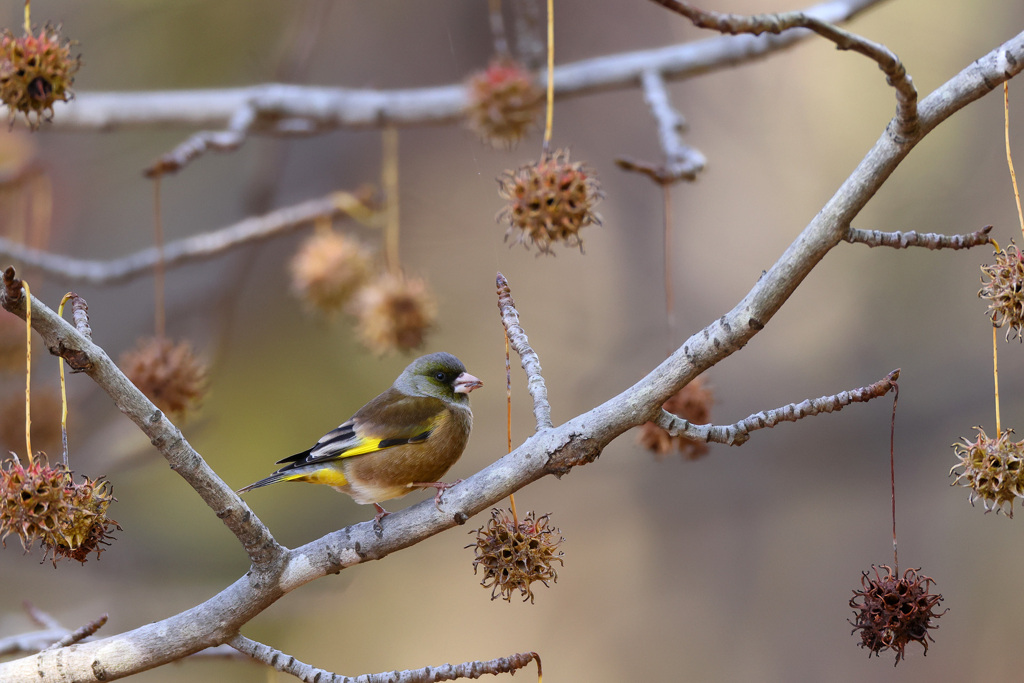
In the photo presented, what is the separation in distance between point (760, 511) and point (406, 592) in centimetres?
254

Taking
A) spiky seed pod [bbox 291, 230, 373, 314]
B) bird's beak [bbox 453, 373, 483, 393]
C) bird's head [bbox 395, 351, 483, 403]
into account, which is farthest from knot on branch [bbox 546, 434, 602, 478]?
spiky seed pod [bbox 291, 230, 373, 314]

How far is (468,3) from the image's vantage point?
659 cm

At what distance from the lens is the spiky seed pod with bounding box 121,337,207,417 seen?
9.71 feet

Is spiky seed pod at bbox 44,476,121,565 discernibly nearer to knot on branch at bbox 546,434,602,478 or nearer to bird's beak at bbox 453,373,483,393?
knot on branch at bbox 546,434,602,478

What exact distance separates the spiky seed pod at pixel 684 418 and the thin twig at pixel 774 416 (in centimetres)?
78

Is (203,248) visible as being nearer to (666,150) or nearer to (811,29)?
(666,150)

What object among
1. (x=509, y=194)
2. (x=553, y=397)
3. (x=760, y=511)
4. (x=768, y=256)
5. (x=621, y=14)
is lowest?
(x=509, y=194)

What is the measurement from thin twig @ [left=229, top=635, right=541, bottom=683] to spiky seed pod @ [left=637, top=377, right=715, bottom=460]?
97 cm

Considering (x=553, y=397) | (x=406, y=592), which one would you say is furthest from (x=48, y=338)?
(x=406, y=592)

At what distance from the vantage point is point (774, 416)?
1975 mm

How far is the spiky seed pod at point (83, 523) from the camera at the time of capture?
1780 millimetres

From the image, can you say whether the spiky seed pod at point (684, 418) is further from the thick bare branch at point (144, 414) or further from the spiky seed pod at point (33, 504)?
the spiky seed pod at point (33, 504)

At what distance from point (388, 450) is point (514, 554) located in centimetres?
82

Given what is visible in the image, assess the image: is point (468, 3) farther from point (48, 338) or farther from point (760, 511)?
point (48, 338)
